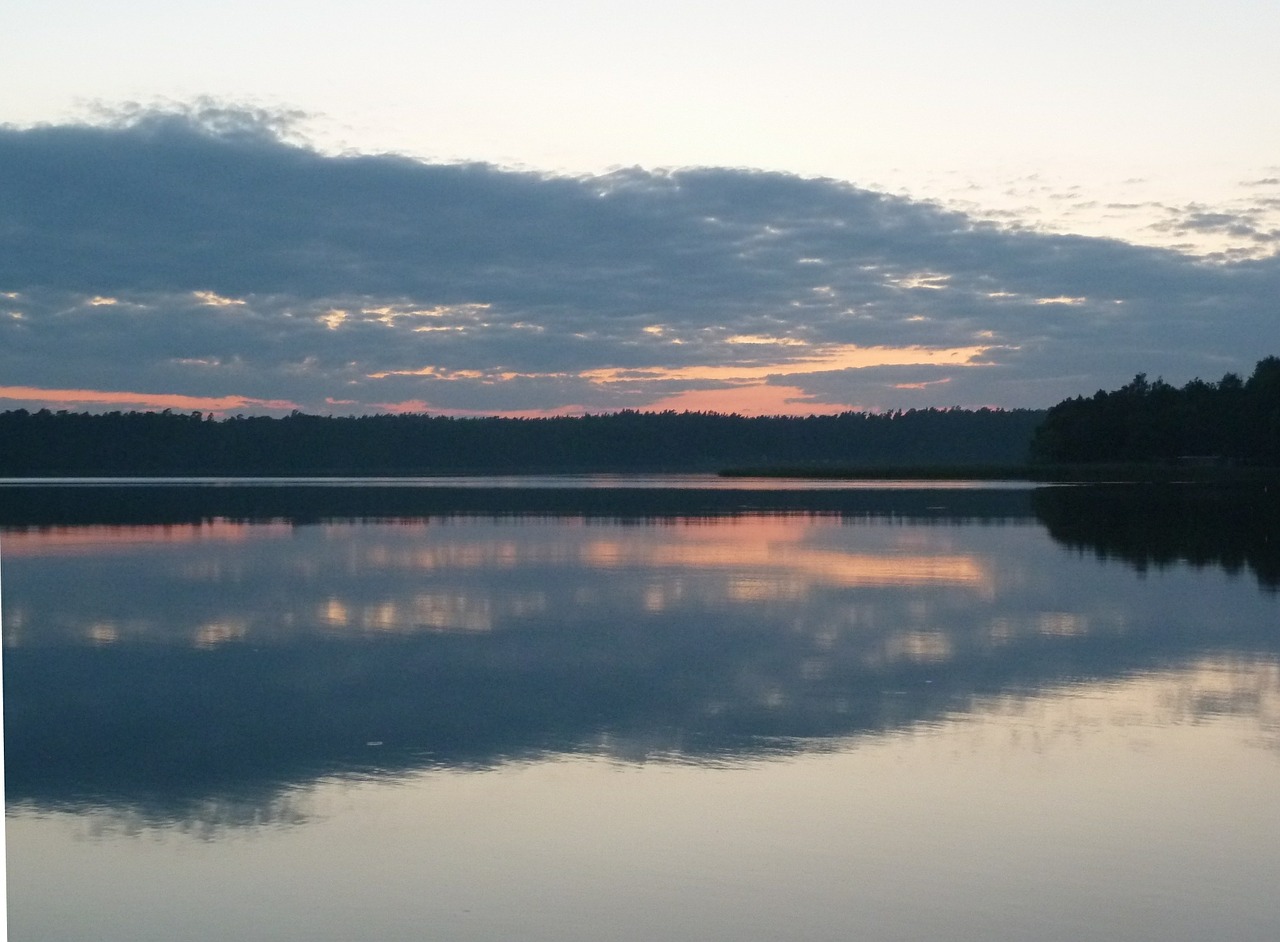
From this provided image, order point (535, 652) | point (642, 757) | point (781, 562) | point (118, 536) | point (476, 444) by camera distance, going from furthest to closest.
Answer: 1. point (476, 444)
2. point (118, 536)
3. point (781, 562)
4. point (535, 652)
5. point (642, 757)

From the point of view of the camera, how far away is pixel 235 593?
16.7 meters

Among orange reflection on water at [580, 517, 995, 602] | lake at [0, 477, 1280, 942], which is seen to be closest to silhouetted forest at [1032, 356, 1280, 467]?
orange reflection on water at [580, 517, 995, 602]

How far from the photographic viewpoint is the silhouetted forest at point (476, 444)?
13400cm

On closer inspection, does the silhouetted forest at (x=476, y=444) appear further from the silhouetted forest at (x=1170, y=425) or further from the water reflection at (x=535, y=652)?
the water reflection at (x=535, y=652)

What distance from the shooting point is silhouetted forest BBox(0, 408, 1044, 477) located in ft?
440

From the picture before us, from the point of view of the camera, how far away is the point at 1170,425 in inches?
3917

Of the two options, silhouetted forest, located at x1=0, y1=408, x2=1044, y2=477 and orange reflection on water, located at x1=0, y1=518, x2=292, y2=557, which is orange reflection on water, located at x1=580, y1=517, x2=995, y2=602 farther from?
silhouetted forest, located at x1=0, y1=408, x2=1044, y2=477

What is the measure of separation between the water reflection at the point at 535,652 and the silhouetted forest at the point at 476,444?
108434 mm

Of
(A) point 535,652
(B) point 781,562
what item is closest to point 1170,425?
(B) point 781,562

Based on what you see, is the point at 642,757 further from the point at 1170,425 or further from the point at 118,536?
the point at 1170,425

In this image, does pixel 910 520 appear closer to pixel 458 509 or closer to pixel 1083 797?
pixel 458 509

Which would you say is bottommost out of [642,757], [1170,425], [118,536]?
[642,757]

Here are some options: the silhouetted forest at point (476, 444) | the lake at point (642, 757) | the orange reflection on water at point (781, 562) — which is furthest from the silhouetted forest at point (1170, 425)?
the lake at point (642, 757)

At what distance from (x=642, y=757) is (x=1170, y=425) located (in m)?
99.5
